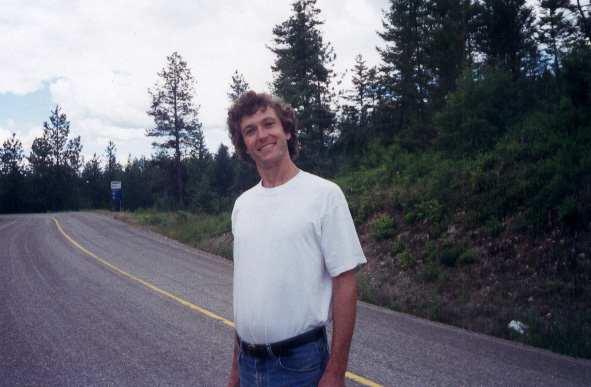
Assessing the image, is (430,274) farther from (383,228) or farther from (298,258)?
(298,258)

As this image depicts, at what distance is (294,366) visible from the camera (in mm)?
2480

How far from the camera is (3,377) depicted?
19.2 feet

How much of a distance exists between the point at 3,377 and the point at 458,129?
14.3 metres

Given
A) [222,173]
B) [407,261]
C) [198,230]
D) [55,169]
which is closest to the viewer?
[407,261]

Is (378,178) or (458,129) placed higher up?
(458,129)

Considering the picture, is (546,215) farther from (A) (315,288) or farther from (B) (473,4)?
(B) (473,4)

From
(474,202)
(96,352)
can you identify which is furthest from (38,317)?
(474,202)

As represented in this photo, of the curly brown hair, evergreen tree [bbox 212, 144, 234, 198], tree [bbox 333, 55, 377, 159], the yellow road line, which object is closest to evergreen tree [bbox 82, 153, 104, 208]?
evergreen tree [bbox 212, 144, 234, 198]

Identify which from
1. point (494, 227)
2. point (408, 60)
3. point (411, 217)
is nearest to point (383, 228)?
point (411, 217)

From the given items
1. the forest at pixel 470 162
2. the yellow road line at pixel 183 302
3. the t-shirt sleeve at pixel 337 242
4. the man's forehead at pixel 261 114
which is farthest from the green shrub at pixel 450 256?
the t-shirt sleeve at pixel 337 242

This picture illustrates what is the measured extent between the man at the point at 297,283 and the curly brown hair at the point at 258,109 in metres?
0.46

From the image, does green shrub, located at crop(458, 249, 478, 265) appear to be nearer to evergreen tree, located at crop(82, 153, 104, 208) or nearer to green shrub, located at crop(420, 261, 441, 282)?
green shrub, located at crop(420, 261, 441, 282)

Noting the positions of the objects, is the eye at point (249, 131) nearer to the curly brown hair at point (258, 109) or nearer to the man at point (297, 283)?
the curly brown hair at point (258, 109)

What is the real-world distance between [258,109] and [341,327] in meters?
1.33
